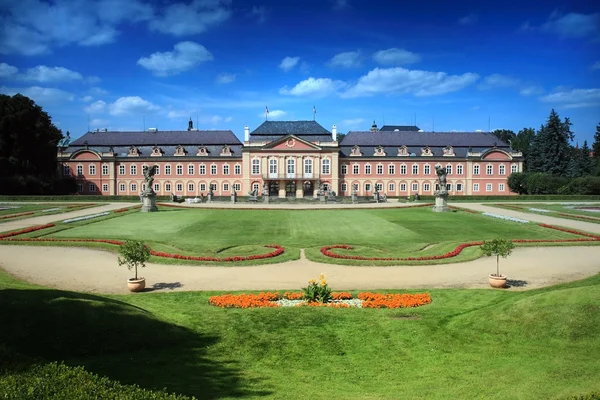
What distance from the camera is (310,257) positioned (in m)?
18.3

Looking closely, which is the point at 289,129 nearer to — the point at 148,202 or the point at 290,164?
the point at 290,164

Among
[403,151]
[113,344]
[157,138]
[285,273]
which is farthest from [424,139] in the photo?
[113,344]

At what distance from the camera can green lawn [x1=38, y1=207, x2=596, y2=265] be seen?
65.7 ft

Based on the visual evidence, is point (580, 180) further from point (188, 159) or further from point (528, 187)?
point (188, 159)

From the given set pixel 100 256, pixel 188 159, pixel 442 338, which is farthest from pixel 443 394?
pixel 188 159

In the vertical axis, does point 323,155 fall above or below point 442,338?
above

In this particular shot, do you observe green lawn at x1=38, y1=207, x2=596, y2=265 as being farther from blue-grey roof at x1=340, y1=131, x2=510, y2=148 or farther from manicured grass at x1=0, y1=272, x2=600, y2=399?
blue-grey roof at x1=340, y1=131, x2=510, y2=148

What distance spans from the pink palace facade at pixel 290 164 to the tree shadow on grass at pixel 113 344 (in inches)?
2302

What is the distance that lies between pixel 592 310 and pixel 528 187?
197ft

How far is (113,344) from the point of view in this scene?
7398mm

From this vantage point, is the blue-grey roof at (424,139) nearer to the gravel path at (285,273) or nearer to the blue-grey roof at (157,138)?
the blue-grey roof at (157,138)

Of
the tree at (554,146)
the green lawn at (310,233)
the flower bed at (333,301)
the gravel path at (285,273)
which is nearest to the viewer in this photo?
the flower bed at (333,301)

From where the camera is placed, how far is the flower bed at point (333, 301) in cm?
1136

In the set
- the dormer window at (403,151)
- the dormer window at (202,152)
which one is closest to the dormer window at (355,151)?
the dormer window at (403,151)
